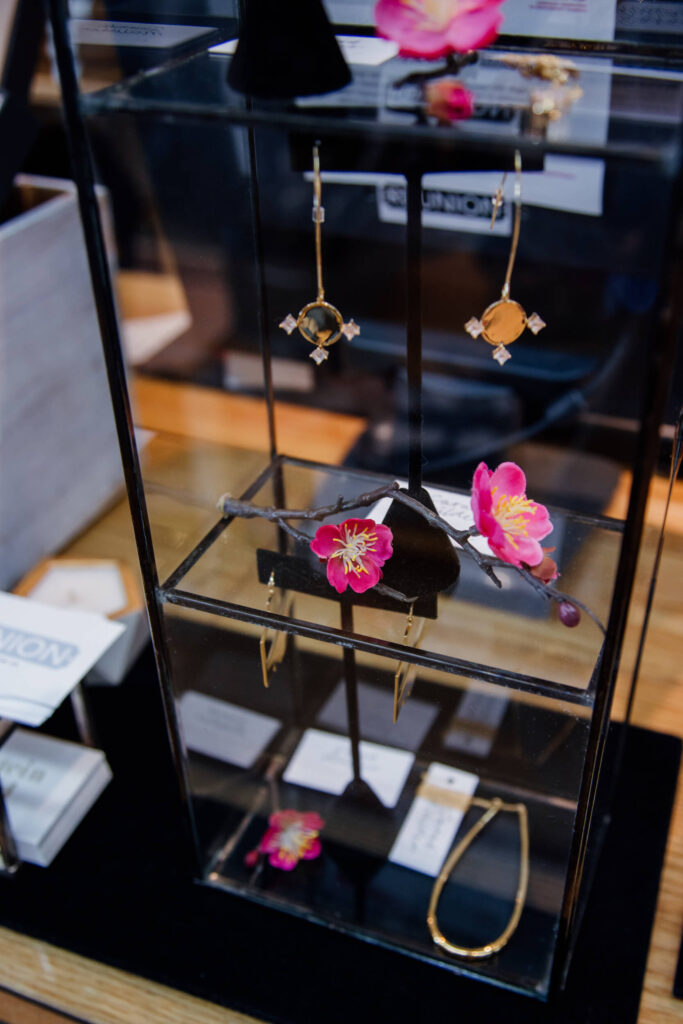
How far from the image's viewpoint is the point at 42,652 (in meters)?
0.77

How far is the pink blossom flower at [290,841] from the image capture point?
0.80m

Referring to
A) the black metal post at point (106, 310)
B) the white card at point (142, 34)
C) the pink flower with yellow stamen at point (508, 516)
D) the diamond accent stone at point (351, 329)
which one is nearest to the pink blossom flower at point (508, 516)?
the pink flower with yellow stamen at point (508, 516)

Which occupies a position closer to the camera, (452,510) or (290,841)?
(452,510)

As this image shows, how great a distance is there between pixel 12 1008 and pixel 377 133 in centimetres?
68

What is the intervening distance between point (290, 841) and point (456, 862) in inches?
5.6

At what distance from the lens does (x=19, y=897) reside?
0.76 m

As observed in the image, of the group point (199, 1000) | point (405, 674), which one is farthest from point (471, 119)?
point (199, 1000)

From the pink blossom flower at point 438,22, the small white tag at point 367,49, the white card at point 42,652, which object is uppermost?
the pink blossom flower at point 438,22

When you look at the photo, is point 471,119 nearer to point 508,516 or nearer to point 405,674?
point 508,516

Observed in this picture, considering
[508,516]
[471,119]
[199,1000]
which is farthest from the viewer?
[199,1000]

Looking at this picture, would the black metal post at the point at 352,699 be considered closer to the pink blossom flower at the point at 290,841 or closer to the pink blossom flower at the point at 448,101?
the pink blossom flower at the point at 290,841

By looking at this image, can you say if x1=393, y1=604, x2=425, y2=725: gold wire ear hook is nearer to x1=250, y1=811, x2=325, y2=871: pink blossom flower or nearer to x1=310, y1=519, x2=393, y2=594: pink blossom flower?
x1=310, y1=519, x2=393, y2=594: pink blossom flower

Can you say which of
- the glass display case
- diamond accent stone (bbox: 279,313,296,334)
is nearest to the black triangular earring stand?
the glass display case

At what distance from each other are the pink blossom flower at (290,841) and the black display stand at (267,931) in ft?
0.16
